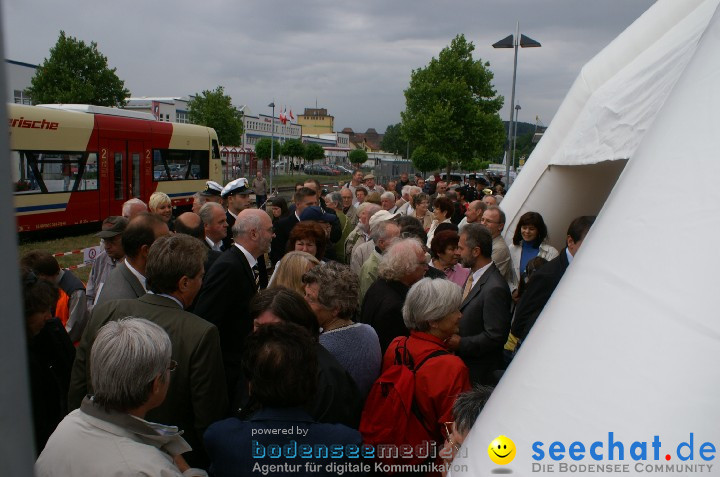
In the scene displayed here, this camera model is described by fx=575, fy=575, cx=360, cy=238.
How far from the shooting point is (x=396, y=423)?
112 inches

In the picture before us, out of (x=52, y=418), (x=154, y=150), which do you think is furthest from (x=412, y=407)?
(x=154, y=150)

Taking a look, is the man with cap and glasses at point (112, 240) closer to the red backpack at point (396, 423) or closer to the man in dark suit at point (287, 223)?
the man in dark suit at point (287, 223)

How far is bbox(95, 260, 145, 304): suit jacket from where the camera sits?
404 centimetres

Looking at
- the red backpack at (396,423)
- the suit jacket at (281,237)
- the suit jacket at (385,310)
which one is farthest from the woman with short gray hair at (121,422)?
the suit jacket at (281,237)

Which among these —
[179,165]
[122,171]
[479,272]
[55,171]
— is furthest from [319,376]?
[179,165]

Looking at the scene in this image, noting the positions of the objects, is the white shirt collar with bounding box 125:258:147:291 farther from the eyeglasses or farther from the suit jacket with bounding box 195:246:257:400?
the eyeglasses

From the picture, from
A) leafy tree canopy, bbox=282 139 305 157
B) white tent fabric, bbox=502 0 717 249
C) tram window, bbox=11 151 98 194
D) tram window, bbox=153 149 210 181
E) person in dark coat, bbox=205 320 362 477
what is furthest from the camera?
leafy tree canopy, bbox=282 139 305 157

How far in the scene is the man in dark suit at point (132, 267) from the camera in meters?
4.06

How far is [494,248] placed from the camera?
5957 mm

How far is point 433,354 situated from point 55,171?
15993mm

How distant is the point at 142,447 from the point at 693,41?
467 cm

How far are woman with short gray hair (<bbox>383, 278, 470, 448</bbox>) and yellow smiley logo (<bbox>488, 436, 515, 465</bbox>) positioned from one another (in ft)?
2.28

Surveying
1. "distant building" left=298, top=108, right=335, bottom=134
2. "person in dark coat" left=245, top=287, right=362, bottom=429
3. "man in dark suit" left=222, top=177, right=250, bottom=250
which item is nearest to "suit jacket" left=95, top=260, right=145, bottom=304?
"person in dark coat" left=245, top=287, right=362, bottom=429

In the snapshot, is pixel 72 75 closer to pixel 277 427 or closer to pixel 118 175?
pixel 118 175
